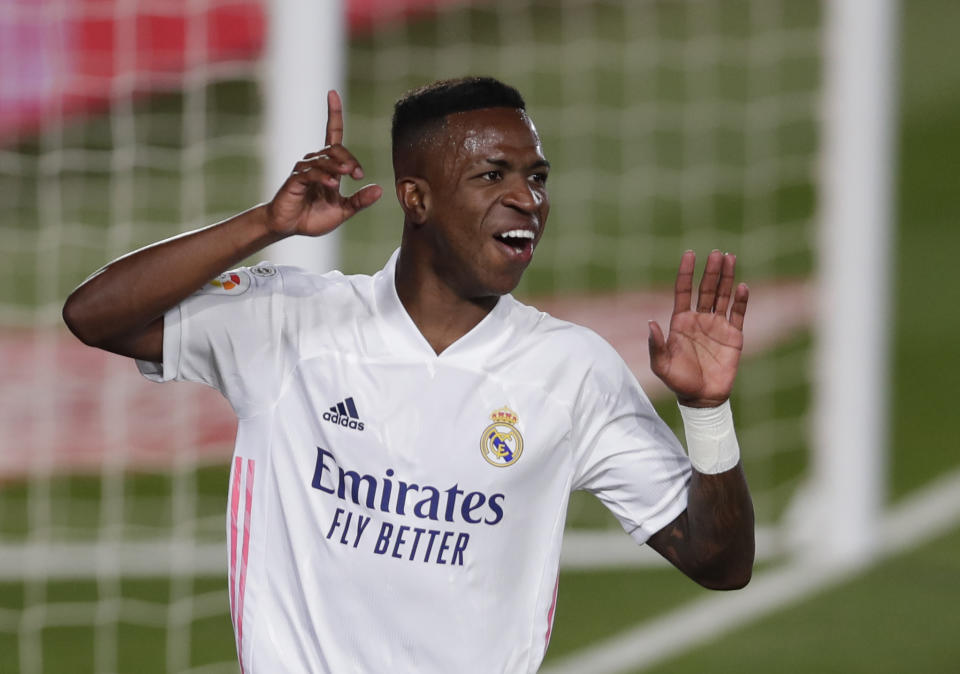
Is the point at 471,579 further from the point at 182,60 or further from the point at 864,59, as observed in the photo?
the point at 182,60

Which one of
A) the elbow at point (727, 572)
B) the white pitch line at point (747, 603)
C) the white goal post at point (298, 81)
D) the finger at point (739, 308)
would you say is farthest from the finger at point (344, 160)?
the white pitch line at point (747, 603)

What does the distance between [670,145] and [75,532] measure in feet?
22.0

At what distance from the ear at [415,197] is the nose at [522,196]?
0.15 m

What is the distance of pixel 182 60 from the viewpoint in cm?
917

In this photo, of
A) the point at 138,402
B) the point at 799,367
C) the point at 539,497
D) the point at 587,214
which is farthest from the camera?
the point at 587,214

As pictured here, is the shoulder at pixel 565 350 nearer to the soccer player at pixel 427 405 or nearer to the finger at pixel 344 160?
the soccer player at pixel 427 405

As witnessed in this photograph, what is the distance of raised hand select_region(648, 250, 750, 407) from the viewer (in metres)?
2.48

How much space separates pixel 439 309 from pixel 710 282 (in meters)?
Answer: 0.44

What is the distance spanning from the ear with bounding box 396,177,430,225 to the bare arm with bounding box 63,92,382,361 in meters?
0.15

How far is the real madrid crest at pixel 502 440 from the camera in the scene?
2512 mm

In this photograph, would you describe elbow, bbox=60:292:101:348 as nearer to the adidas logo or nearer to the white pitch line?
the adidas logo

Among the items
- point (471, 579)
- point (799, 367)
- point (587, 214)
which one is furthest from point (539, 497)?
point (587, 214)

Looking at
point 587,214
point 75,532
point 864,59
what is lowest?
point 75,532

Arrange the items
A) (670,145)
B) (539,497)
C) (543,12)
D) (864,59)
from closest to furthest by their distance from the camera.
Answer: (539,497) < (864,59) < (670,145) < (543,12)
